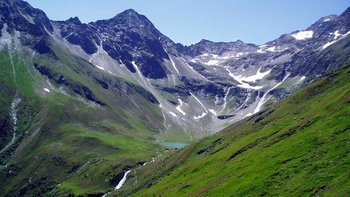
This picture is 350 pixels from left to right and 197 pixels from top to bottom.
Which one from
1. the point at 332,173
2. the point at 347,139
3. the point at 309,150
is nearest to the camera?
the point at 332,173

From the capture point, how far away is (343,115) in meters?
108

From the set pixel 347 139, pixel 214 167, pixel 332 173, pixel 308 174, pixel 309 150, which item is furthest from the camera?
pixel 214 167

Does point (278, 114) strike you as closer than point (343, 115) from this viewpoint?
No

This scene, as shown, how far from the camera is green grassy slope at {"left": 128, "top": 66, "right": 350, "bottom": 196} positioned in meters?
79.4

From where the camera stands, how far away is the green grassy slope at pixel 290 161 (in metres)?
79.4

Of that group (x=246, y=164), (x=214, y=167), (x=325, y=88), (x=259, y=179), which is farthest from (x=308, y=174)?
(x=325, y=88)

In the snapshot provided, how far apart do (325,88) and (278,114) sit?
2210 cm

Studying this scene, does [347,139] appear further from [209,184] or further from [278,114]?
[278,114]

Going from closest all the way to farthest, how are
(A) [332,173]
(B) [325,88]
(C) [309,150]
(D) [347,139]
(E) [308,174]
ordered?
(A) [332,173]
(E) [308,174]
(D) [347,139]
(C) [309,150]
(B) [325,88]

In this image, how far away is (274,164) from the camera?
100062 mm

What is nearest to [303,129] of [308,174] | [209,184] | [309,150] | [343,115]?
[343,115]

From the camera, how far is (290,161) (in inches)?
3812

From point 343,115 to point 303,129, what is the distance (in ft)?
47.8

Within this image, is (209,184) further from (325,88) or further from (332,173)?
(325,88)
